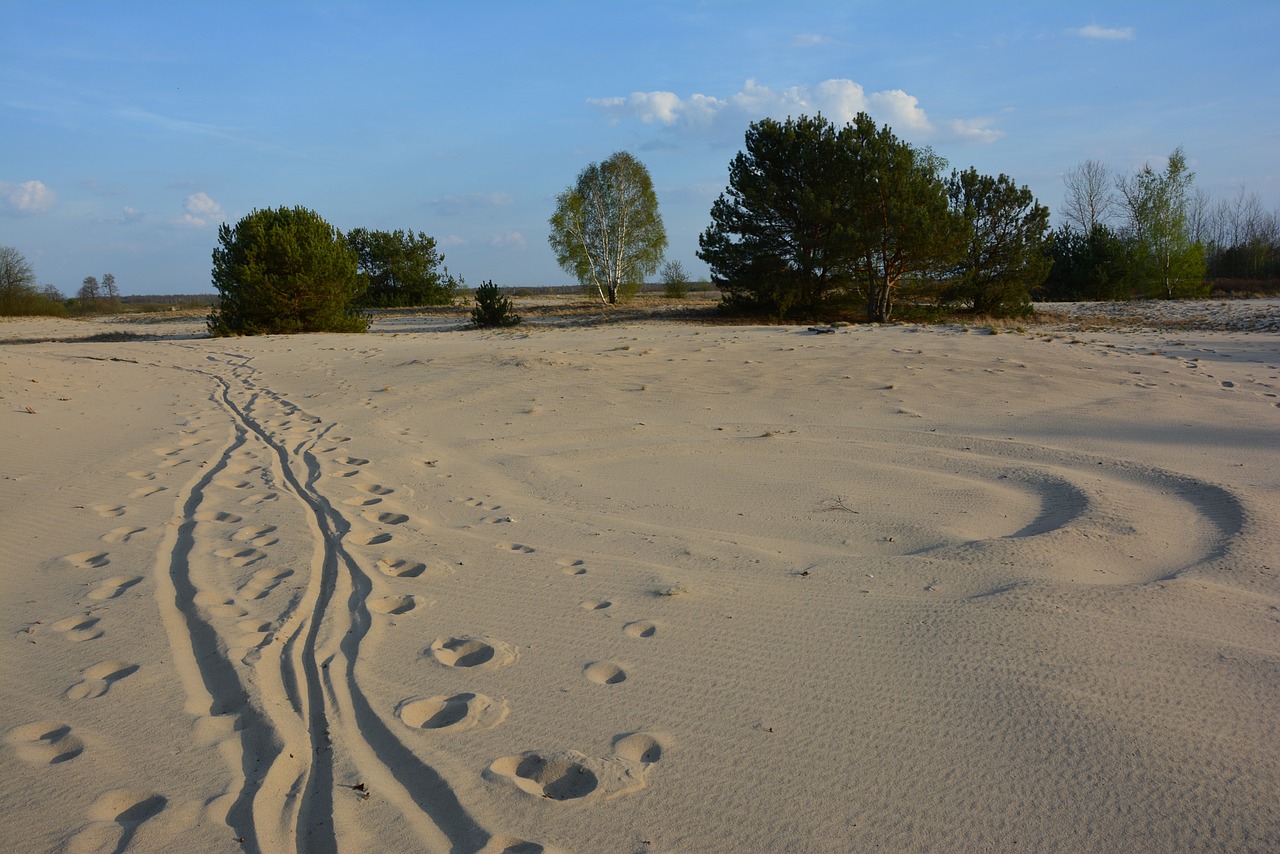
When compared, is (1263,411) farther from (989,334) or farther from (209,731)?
(209,731)

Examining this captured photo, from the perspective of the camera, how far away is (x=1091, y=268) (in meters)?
31.4

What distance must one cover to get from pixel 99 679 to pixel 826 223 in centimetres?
1892

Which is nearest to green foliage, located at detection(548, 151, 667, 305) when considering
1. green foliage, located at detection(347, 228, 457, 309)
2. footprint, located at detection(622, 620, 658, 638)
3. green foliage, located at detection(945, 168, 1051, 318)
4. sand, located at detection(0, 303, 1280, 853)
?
green foliage, located at detection(347, 228, 457, 309)

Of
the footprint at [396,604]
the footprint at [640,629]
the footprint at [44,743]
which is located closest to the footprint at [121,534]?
the footprint at [396,604]

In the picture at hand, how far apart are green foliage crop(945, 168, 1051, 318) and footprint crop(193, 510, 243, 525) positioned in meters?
18.6

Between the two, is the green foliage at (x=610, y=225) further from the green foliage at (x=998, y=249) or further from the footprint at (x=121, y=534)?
the footprint at (x=121, y=534)

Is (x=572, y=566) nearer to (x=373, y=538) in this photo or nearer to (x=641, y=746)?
(x=373, y=538)

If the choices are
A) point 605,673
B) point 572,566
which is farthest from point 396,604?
point 605,673

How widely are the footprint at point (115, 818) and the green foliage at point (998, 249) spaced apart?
800 inches

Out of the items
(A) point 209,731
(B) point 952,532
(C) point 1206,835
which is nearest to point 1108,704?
(C) point 1206,835

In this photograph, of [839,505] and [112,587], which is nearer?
[112,587]

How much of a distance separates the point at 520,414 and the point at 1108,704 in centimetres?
599

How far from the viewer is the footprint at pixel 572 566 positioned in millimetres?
3586

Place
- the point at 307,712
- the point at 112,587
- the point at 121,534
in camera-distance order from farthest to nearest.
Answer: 1. the point at 121,534
2. the point at 112,587
3. the point at 307,712
